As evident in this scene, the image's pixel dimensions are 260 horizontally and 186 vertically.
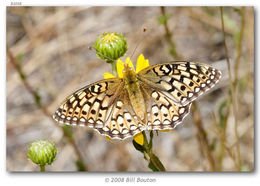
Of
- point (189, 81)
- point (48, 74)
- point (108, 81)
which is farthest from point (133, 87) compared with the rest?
point (48, 74)

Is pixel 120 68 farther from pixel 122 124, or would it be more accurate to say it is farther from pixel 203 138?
pixel 203 138

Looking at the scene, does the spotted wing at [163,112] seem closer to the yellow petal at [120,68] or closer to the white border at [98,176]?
the yellow petal at [120,68]

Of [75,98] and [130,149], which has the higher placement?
[75,98]

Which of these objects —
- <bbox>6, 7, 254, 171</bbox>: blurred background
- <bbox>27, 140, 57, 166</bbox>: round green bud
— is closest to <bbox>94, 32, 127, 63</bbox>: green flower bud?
<bbox>27, 140, 57, 166</bbox>: round green bud

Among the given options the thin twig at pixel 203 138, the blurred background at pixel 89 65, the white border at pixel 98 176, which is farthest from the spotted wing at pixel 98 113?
the blurred background at pixel 89 65
